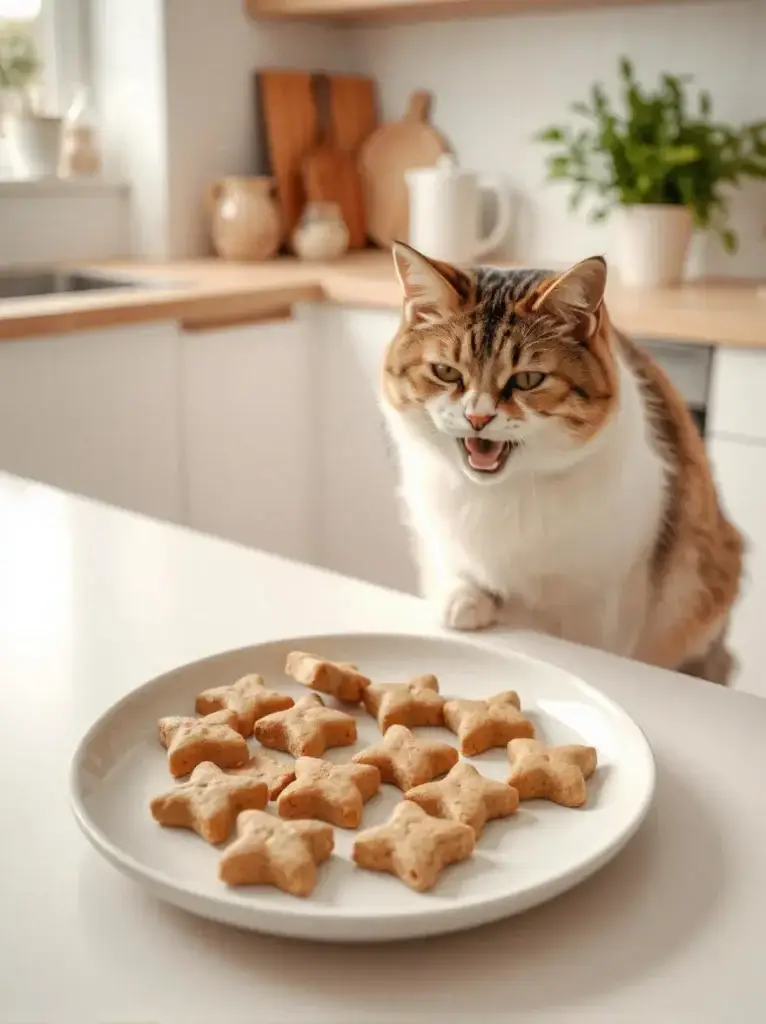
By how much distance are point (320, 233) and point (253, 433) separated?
67 centimetres

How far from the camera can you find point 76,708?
0.75 meters

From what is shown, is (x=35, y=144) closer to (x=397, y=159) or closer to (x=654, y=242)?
(x=397, y=159)

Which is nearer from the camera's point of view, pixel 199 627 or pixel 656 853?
pixel 656 853

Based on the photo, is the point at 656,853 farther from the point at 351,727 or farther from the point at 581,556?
the point at 581,556

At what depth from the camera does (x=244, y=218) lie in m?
2.84

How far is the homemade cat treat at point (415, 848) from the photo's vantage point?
1.77 feet

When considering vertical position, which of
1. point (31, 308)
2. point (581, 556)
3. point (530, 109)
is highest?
point (530, 109)

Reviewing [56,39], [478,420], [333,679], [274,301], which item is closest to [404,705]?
[333,679]

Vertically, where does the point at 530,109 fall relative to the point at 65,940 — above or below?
above

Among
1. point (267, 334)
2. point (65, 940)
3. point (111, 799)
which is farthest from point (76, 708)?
point (267, 334)

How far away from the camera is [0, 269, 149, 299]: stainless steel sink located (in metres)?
2.71

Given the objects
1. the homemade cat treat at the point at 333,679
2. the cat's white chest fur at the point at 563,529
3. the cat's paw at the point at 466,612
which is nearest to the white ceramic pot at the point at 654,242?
the cat's white chest fur at the point at 563,529

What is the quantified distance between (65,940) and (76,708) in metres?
0.25

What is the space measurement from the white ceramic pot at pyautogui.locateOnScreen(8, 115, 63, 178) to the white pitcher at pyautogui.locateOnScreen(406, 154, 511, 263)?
0.90 metres
